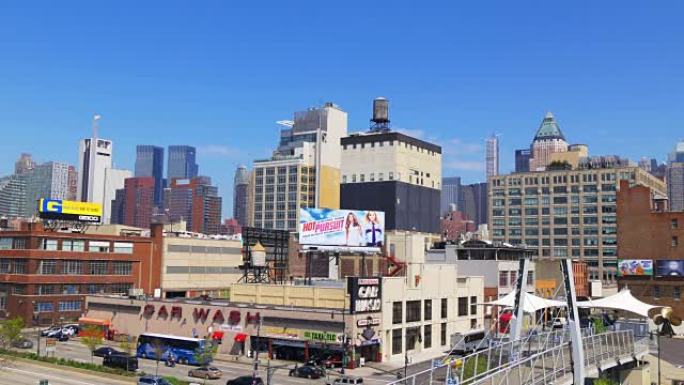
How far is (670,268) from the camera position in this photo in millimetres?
116500

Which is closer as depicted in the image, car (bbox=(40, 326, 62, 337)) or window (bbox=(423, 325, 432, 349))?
window (bbox=(423, 325, 432, 349))

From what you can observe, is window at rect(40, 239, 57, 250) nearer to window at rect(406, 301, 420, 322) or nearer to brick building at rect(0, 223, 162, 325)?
brick building at rect(0, 223, 162, 325)

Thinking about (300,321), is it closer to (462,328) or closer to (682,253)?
(462,328)

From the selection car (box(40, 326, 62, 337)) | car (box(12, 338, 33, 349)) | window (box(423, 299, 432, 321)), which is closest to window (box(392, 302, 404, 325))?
window (box(423, 299, 432, 321))

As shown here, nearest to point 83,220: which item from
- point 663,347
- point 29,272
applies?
point 29,272

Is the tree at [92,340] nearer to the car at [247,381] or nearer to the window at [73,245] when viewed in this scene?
the car at [247,381]

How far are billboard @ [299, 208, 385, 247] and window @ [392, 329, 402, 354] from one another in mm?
15010

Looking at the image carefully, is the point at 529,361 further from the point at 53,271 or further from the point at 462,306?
the point at 53,271

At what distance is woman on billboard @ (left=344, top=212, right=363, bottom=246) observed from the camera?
91.2 metres

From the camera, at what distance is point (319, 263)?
514 ft

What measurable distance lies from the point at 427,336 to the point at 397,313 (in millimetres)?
7945

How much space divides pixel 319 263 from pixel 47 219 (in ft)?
199

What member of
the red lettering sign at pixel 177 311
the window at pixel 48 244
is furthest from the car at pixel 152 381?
the window at pixel 48 244

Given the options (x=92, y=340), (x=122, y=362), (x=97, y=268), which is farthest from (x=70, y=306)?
(x=122, y=362)
